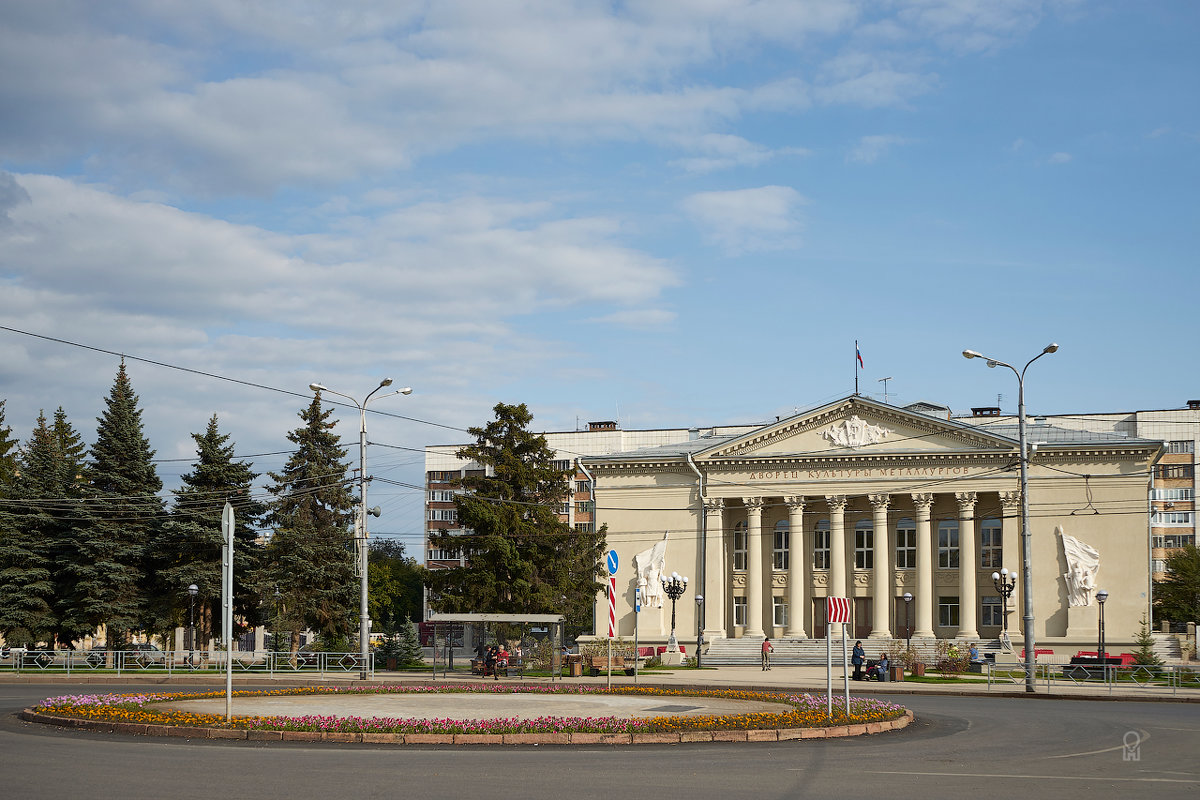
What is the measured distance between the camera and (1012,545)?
204ft

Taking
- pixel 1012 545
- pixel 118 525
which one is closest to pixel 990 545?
pixel 1012 545

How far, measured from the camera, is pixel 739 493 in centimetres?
6612

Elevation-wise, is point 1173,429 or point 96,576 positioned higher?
point 1173,429

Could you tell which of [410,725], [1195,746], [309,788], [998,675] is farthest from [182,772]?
[998,675]

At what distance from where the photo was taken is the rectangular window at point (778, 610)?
66.9 metres

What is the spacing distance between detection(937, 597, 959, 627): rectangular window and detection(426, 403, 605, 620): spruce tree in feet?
→ 62.3

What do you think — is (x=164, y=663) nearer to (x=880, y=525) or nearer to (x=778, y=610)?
(x=778, y=610)

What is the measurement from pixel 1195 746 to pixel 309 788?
45.9 feet

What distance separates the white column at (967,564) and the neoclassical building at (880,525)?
8cm

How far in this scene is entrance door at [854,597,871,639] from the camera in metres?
65.4

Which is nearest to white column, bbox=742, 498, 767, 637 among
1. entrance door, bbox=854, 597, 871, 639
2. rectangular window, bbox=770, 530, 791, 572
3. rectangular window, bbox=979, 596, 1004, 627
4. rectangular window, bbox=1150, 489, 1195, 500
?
rectangular window, bbox=770, 530, 791, 572

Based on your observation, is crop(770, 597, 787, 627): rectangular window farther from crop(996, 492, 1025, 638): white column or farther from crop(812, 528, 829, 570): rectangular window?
crop(996, 492, 1025, 638): white column

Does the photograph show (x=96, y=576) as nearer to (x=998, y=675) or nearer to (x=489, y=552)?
(x=489, y=552)

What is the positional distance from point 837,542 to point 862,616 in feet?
16.0
